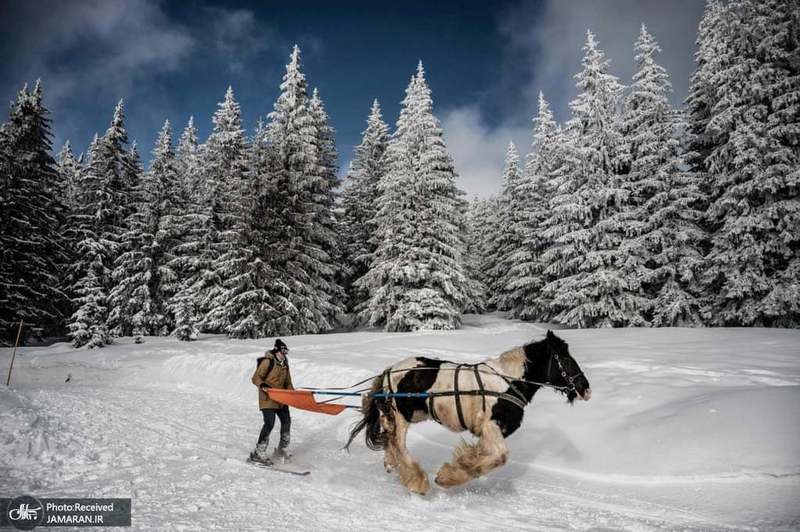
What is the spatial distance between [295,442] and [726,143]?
74.1 ft

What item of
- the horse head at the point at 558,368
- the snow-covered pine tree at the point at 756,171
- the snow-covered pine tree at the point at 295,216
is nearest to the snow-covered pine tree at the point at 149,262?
the snow-covered pine tree at the point at 295,216

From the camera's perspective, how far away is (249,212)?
2252 centimetres

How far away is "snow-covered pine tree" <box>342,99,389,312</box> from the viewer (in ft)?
98.0

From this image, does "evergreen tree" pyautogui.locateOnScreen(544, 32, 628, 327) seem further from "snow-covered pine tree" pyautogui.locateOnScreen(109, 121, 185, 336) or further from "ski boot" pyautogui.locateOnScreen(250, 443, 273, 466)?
"snow-covered pine tree" pyautogui.locateOnScreen(109, 121, 185, 336)

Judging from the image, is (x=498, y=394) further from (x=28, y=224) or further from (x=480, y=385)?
(x=28, y=224)

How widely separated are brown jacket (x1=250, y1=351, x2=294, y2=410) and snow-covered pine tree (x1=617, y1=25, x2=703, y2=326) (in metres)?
19.4

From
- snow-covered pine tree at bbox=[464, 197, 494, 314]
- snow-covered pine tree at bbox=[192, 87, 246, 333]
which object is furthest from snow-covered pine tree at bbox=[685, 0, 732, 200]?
snow-covered pine tree at bbox=[192, 87, 246, 333]

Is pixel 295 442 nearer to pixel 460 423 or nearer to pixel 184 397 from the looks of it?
pixel 460 423

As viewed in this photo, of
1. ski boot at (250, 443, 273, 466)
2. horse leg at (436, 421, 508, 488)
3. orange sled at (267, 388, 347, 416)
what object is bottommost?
ski boot at (250, 443, 273, 466)

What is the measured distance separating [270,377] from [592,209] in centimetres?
2162

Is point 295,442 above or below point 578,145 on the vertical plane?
below

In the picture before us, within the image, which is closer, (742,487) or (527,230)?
(742,487)

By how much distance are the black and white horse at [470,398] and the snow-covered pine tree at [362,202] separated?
22081 mm

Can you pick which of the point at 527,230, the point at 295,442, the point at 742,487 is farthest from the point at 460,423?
the point at 527,230
